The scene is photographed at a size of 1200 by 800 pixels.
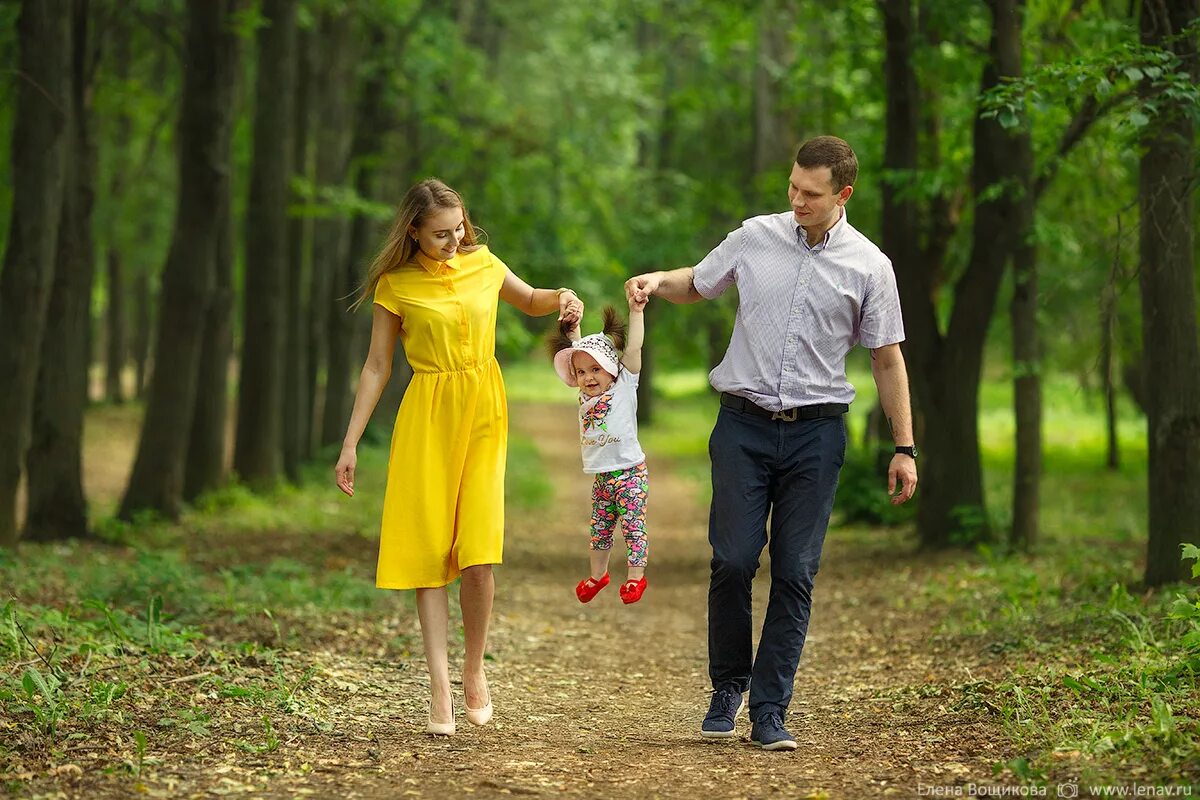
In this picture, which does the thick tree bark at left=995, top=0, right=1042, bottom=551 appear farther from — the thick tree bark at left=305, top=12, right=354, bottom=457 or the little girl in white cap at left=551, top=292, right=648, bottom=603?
the thick tree bark at left=305, top=12, right=354, bottom=457

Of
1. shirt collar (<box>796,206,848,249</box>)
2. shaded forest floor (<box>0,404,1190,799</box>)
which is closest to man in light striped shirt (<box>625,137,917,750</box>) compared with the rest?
shirt collar (<box>796,206,848,249</box>)

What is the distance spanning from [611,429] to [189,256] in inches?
407

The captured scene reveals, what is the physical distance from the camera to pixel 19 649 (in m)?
6.86

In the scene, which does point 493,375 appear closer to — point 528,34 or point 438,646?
point 438,646

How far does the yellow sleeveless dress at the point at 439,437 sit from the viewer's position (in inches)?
241

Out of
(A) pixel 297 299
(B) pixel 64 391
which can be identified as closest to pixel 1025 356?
(B) pixel 64 391

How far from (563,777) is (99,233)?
965 inches

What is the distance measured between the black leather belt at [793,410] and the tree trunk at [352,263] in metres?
17.1

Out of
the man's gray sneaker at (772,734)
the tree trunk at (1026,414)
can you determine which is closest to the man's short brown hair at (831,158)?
the man's gray sneaker at (772,734)

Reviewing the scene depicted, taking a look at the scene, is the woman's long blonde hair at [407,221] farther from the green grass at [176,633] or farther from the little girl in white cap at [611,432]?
the green grass at [176,633]

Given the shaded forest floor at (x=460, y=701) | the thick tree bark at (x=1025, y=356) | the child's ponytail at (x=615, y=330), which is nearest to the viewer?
the shaded forest floor at (x=460, y=701)

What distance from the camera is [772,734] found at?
19.8 feet

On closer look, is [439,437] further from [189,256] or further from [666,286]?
[189,256]

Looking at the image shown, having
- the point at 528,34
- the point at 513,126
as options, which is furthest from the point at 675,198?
the point at 513,126
